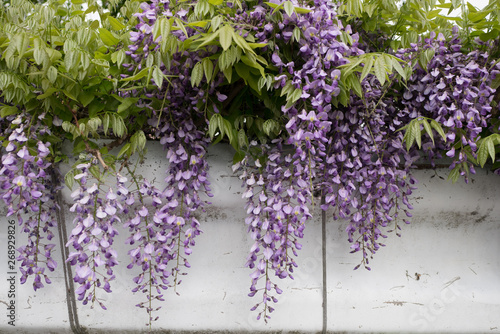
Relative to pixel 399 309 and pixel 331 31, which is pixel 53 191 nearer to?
pixel 331 31

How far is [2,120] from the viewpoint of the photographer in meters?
1.87

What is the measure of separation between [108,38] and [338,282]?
1667mm

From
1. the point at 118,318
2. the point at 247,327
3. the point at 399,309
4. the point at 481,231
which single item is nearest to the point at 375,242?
the point at 399,309

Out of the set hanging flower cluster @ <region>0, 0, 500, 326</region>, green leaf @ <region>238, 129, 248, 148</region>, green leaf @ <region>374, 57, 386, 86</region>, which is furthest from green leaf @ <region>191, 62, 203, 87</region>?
green leaf @ <region>374, 57, 386, 86</region>

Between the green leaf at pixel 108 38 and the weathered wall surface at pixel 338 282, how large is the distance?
0.60 metres

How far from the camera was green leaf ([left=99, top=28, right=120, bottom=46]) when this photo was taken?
5.69 ft

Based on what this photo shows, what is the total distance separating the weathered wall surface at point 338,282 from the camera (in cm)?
201

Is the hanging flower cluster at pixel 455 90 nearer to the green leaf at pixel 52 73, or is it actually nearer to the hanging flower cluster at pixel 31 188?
the green leaf at pixel 52 73

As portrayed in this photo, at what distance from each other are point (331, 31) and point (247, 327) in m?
1.51

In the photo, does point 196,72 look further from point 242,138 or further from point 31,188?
point 31,188

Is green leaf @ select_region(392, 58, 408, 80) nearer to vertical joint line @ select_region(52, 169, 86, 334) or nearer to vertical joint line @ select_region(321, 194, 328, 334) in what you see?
vertical joint line @ select_region(321, 194, 328, 334)

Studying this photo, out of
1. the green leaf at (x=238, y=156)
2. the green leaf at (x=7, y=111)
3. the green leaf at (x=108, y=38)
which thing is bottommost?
the green leaf at (x=238, y=156)

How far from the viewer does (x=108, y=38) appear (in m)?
1.75

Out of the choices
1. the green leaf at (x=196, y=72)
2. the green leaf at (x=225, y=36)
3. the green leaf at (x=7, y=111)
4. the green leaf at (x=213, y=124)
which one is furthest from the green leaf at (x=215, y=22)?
the green leaf at (x=7, y=111)
